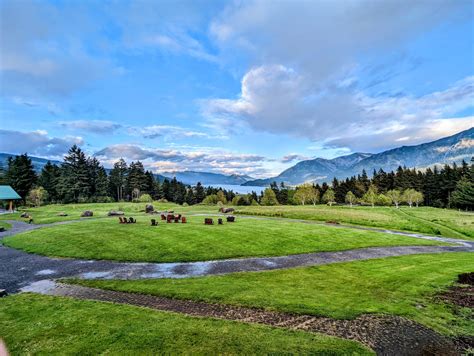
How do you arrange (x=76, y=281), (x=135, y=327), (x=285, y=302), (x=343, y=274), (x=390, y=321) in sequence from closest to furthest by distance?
(x=135, y=327) < (x=390, y=321) < (x=285, y=302) < (x=76, y=281) < (x=343, y=274)

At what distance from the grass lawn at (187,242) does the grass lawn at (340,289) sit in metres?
4.99

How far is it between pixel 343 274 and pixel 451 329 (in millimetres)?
6833

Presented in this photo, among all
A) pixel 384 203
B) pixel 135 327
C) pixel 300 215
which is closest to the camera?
pixel 135 327

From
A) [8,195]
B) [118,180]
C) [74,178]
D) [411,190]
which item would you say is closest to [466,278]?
[8,195]

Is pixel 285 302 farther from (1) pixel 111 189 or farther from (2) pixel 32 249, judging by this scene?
(1) pixel 111 189

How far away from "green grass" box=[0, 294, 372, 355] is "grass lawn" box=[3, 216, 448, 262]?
8984 mm

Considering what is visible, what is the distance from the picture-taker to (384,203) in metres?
86.9

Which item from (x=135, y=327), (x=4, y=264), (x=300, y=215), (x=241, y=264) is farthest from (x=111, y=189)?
(x=135, y=327)

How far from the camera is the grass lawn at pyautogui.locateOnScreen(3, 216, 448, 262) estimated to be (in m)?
19.6

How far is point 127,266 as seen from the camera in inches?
665

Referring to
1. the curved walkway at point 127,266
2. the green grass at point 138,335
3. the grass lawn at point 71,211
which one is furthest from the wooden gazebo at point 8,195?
the green grass at point 138,335

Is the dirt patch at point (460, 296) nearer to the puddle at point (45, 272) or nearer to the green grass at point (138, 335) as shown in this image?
the green grass at point (138, 335)

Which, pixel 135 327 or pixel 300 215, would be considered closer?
pixel 135 327

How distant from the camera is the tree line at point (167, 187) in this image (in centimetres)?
7419
